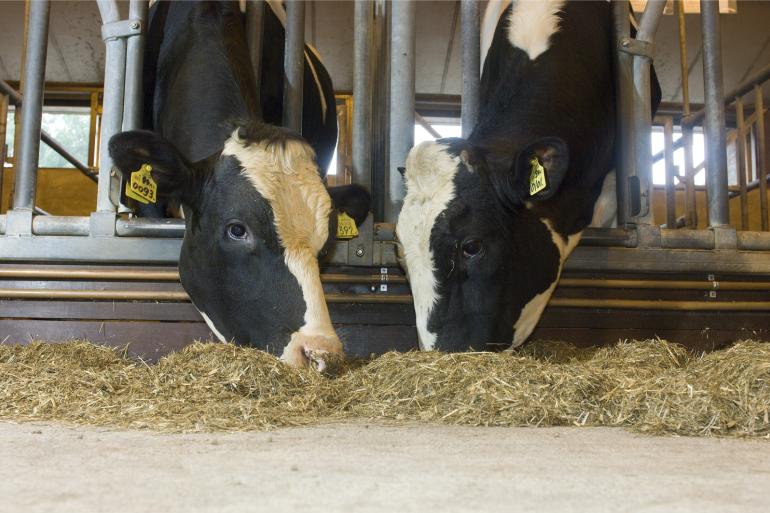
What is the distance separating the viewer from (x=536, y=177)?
3.59 m

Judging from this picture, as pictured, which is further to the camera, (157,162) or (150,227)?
(150,227)

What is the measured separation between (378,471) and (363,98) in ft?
9.98

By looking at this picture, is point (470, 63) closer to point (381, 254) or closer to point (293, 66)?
point (293, 66)

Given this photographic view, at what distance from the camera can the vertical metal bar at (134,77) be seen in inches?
168

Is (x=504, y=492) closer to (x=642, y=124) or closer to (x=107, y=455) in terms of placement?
(x=107, y=455)

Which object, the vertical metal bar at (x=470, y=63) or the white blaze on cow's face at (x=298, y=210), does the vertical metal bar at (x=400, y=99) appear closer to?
the vertical metal bar at (x=470, y=63)

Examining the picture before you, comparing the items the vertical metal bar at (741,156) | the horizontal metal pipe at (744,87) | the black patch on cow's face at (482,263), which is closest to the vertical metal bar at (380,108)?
the black patch on cow's face at (482,263)

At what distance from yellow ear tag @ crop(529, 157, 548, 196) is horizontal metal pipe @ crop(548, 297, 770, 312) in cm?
82

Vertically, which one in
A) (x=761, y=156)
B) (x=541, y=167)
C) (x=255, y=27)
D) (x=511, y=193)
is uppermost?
(x=255, y=27)

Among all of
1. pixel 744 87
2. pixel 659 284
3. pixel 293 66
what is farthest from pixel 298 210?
pixel 744 87

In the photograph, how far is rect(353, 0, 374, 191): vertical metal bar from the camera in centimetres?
427

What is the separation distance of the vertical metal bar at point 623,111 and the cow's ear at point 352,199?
1529 mm

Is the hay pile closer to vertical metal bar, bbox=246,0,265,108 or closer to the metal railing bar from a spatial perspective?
vertical metal bar, bbox=246,0,265,108

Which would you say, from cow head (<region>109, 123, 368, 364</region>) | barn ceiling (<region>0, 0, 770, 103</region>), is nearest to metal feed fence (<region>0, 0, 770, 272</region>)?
cow head (<region>109, 123, 368, 364</region>)
